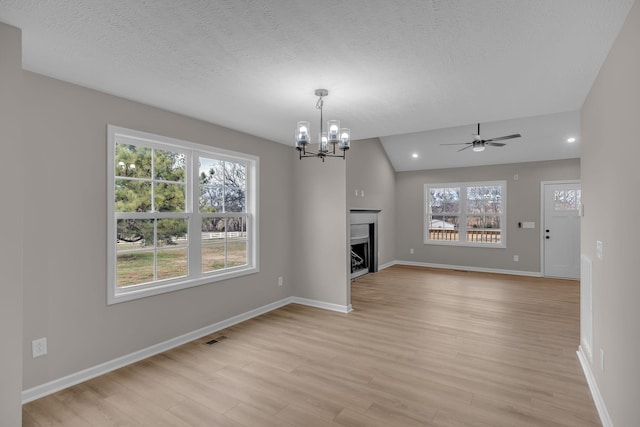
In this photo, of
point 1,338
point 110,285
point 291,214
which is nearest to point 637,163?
point 1,338

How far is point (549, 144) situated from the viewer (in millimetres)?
6480

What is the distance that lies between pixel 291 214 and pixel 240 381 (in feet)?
9.05

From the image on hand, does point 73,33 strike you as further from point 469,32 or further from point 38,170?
point 469,32

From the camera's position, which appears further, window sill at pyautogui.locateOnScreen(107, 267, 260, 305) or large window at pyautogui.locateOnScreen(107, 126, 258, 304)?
large window at pyautogui.locateOnScreen(107, 126, 258, 304)

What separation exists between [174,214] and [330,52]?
238 centimetres

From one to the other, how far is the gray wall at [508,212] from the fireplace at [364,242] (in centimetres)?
141

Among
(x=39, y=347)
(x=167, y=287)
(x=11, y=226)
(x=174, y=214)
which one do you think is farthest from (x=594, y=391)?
(x=39, y=347)

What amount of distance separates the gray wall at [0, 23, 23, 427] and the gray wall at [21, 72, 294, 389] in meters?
0.11

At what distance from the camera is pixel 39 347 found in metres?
2.49

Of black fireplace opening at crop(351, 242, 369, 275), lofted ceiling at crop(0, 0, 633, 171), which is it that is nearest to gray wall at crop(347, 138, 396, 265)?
black fireplace opening at crop(351, 242, 369, 275)

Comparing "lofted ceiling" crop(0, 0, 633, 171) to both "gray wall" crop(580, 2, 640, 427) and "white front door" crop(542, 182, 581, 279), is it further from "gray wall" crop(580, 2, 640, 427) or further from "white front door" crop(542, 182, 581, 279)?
"white front door" crop(542, 182, 581, 279)

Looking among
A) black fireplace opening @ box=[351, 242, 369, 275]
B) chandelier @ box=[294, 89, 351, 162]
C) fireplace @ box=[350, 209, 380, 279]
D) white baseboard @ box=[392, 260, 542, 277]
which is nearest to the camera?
chandelier @ box=[294, 89, 351, 162]

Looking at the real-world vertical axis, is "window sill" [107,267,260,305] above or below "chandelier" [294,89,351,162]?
below

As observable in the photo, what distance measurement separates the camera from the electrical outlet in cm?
246
